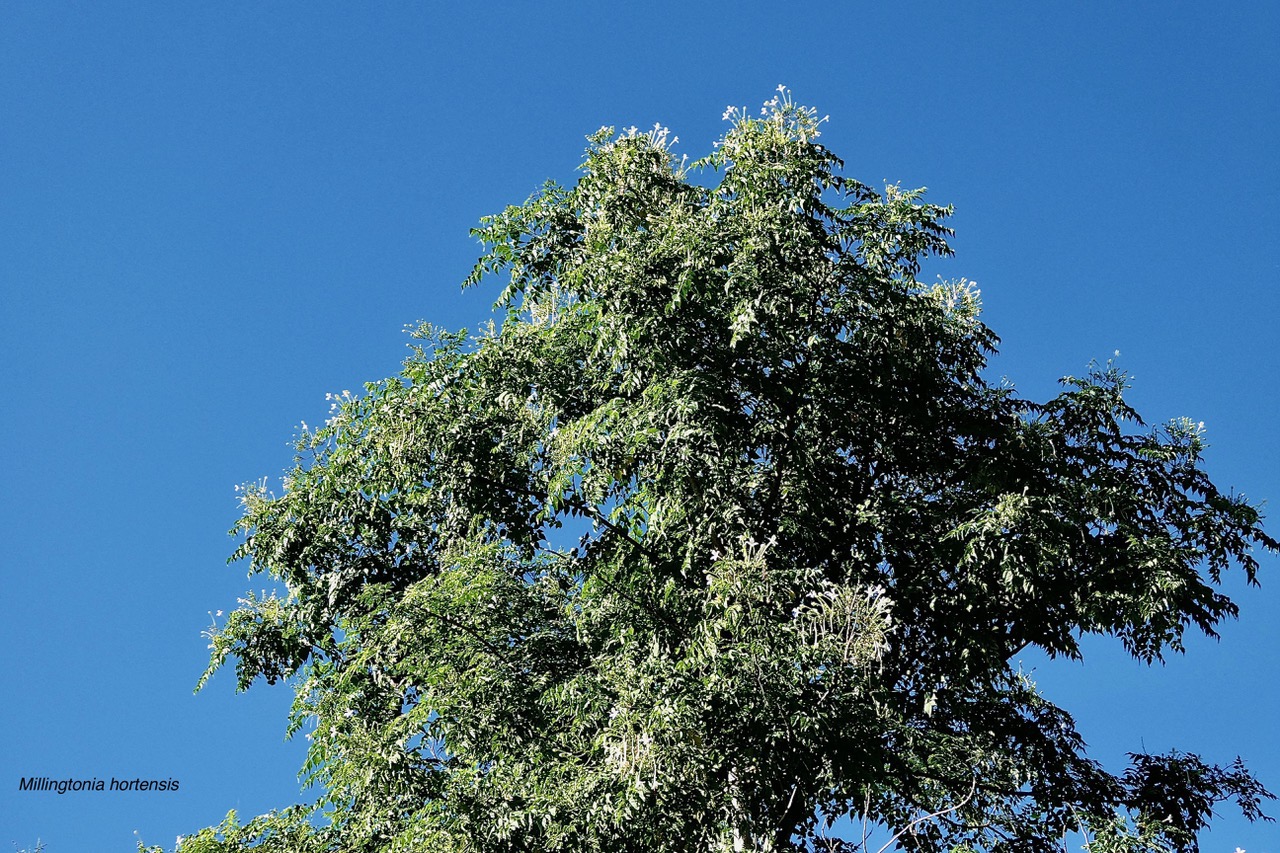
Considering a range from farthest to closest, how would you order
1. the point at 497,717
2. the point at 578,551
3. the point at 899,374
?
the point at 578,551, the point at 899,374, the point at 497,717

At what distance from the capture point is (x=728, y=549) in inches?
371

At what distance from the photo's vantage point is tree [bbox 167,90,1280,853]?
9.02 meters

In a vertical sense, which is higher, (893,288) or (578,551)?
(893,288)

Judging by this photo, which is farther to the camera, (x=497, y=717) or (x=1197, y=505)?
(x=1197, y=505)

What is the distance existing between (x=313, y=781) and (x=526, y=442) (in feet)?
11.1

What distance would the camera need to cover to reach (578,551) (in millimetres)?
11648

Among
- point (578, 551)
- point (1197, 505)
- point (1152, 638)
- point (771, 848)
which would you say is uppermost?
point (578, 551)

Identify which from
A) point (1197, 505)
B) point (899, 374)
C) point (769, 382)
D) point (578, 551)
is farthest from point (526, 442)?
point (1197, 505)

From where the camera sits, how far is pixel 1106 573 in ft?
33.8

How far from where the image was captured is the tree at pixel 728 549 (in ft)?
29.6

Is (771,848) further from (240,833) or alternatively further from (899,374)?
(240,833)

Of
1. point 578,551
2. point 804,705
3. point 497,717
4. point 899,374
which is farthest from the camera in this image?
point 578,551

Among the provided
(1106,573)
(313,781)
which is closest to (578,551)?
(313,781)

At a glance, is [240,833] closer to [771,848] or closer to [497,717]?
[497,717]
